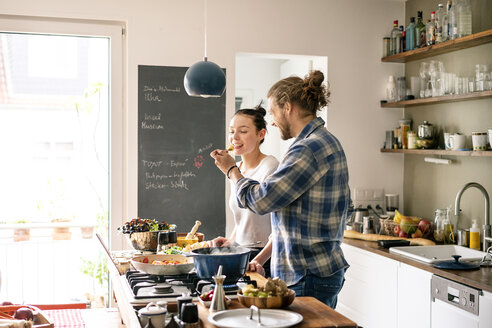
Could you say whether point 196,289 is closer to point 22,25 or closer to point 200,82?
point 200,82

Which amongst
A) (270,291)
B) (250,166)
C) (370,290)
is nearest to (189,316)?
(270,291)

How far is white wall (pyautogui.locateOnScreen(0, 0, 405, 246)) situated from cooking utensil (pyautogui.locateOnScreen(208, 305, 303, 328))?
2.73 metres

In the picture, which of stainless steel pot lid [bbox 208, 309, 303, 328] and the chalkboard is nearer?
stainless steel pot lid [bbox 208, 309, 303, 328]

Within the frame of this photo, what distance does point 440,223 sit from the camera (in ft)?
13.5

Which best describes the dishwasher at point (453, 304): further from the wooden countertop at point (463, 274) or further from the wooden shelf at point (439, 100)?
the wooden shelf at point (439, 100)

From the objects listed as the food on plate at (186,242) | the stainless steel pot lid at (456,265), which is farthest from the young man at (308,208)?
the stainless steel pot lid at (456,265)

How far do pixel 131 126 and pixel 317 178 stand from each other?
2.46 metres

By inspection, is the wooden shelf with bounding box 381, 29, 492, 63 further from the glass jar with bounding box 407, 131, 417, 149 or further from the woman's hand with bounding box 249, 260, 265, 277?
the woman's hand with bounding box 249, 260, 265, 277

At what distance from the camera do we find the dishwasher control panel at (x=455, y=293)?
296 cm

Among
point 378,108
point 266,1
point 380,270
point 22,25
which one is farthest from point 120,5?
point 380,270

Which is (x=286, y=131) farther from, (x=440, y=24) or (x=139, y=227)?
(x=440, y=24)

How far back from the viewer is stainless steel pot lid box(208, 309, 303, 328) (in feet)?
5.46

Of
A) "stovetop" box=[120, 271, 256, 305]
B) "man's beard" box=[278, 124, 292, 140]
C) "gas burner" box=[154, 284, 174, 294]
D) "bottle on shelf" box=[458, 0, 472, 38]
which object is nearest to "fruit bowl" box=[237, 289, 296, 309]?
"stovetop" box=[120, 271, 256, 305]

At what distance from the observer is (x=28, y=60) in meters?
4.23
